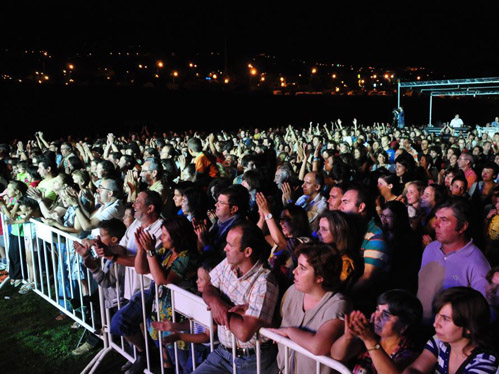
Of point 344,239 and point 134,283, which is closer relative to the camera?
point 344,239

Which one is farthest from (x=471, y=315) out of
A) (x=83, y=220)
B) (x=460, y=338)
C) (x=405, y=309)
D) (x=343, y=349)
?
(x=83, y=220)

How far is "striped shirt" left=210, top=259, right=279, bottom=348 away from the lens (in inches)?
101

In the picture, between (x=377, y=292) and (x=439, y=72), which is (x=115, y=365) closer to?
(x=377, y=292)

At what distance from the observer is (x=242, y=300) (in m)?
2.73

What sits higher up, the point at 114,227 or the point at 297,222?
the point at 297,222

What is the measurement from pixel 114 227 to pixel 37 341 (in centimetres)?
157

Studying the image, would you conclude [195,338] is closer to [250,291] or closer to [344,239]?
[250,291]

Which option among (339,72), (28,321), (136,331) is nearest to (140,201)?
(136,331)

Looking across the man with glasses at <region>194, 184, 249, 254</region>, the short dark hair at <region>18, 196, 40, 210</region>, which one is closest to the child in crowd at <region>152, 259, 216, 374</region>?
the man with glasses at <region>194, 184, 249, 254</region>

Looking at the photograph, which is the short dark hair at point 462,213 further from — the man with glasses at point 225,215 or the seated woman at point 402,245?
the man with glasses at point 225,215

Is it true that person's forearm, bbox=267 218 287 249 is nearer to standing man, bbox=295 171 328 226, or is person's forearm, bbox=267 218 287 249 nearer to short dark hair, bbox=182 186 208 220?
short dark hair, bbox=182 186 208 220

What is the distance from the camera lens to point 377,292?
3088mm

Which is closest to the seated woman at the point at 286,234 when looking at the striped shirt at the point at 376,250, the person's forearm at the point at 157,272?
the striped shirt at the point at 376,250

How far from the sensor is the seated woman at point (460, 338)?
2.07m
